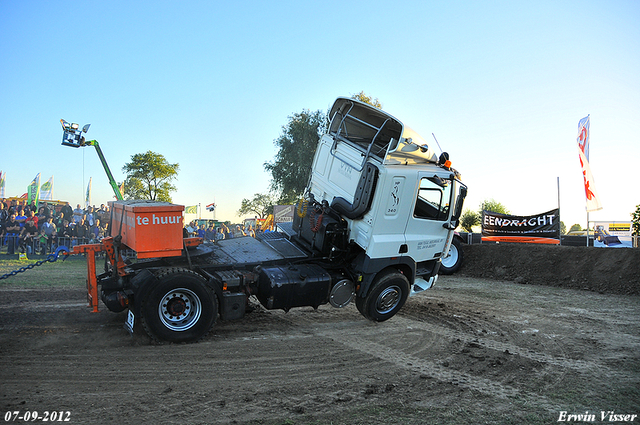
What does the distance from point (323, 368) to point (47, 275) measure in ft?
33.8

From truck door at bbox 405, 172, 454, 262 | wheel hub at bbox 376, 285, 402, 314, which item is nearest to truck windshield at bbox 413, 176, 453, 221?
truck door at bbox 405, 172, 454, 262

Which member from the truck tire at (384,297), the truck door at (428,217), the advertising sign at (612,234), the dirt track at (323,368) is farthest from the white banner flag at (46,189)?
the advertising sign at (612,234)

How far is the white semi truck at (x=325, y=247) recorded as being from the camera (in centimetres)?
599

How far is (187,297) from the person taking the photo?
6.08 meters

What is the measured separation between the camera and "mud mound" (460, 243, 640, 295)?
40.4 ft

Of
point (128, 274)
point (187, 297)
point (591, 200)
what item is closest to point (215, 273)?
point (187, 297)

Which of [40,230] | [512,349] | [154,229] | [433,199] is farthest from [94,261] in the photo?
[40,230]

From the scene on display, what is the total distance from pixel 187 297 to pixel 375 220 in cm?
331

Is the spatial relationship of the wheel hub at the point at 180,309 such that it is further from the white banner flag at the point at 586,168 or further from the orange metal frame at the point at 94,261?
the white banner flag at the point at 586,168

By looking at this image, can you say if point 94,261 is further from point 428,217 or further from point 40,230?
point 40,230

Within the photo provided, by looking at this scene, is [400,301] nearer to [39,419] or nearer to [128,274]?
[128,274]

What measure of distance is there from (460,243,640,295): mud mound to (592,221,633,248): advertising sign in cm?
405

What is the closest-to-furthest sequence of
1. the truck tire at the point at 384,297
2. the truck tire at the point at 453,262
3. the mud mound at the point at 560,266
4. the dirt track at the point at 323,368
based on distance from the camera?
the dirt track at the point at 323,368 < the truck tire at the point at 384,297 < the mud mound at the point at 560,266 < the truck tire at the point at 453,262

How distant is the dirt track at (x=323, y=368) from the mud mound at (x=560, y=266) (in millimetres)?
4309
